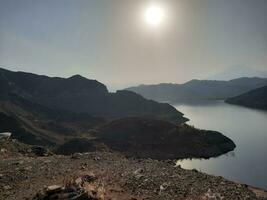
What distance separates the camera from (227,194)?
1723 centimetres

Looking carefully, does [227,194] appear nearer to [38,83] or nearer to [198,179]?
[198,179]

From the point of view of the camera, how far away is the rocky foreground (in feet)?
50.8

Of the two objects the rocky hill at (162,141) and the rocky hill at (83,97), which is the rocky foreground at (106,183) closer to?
the rocky hill at (162,141)

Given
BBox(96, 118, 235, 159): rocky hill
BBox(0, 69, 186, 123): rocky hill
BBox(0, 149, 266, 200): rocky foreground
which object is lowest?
BBox(96, 118, 235, 159): rocky hill

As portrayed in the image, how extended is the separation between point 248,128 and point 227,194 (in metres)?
96.8

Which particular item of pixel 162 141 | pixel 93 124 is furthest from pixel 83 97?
pixel 162 141

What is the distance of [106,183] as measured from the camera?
59.4ft

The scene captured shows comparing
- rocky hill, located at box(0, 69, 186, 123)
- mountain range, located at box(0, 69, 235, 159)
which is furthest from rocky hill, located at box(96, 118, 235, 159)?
rocky hill, located at box(0, 69, 186, 123)

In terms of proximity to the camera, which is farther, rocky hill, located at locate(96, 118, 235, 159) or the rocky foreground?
rocky hill, located at locate(96, 118, 235, 159)

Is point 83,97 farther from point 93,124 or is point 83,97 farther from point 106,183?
point 106,183

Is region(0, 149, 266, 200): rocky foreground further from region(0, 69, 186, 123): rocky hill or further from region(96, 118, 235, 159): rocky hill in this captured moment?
region(0, 69, 186, 123): rocky hill

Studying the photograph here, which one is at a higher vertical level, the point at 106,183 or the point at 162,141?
the point at 106,183

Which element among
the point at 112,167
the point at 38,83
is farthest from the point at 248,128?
the point at 38,83

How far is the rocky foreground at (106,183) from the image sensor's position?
15480mm
